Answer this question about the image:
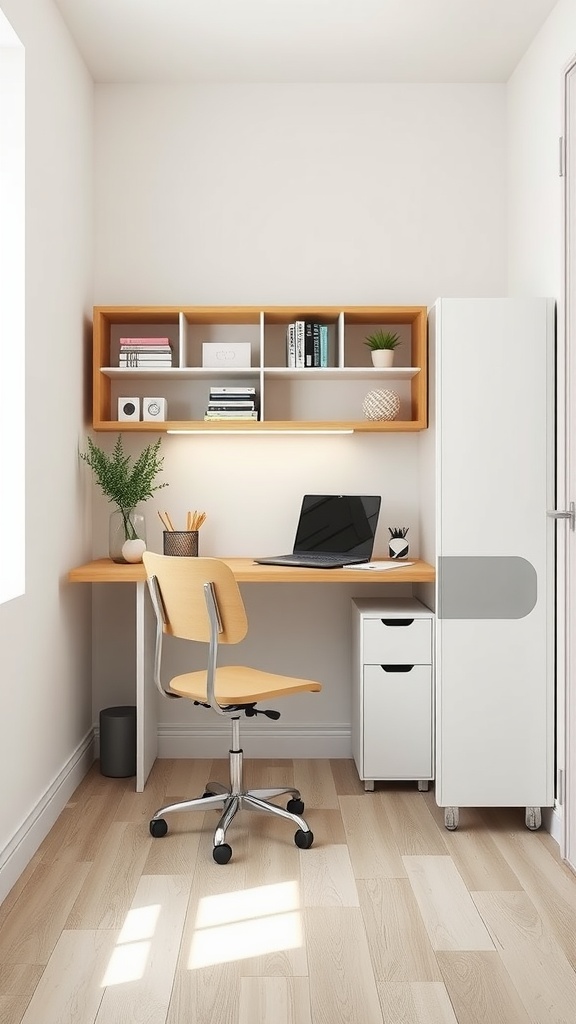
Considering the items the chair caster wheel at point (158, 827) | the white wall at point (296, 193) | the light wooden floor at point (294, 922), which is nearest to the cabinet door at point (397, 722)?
the light wooden floor at point (294, 922)

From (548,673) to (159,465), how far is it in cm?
184

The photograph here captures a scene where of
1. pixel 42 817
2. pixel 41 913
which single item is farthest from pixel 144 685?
pixel 41 913

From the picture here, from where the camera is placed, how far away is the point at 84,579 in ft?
10.8

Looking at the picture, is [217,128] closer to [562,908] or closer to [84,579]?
[84,579]

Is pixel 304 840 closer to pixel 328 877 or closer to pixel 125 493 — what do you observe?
pixel 328 877

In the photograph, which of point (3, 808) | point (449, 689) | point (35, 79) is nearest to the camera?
point (3, 808)

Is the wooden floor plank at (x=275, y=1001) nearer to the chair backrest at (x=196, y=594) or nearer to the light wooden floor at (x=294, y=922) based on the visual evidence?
the light wooden floor at (x=294, y=922)

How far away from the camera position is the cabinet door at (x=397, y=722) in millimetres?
3289

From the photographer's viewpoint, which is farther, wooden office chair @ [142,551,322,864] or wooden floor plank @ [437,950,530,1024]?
wooden office chair @ [142,551,322,864]

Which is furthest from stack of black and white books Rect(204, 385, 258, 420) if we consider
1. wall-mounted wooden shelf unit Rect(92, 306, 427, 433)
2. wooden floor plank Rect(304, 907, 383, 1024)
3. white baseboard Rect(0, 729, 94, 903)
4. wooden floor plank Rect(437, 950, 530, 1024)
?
wooden floor plank Rect(437, 950, 530, 1024)

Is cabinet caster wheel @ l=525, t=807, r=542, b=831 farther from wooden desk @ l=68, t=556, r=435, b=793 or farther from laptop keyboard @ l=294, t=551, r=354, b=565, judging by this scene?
laptop keyboard @ l=294, t=551, r=354, b=565

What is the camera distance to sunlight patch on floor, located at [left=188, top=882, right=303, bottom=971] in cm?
219

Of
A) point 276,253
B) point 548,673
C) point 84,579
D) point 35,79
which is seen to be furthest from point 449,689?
point 35,79

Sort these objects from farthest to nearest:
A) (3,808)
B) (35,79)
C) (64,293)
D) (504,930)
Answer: (64,293), (35,79), (3,808), (504,930)
